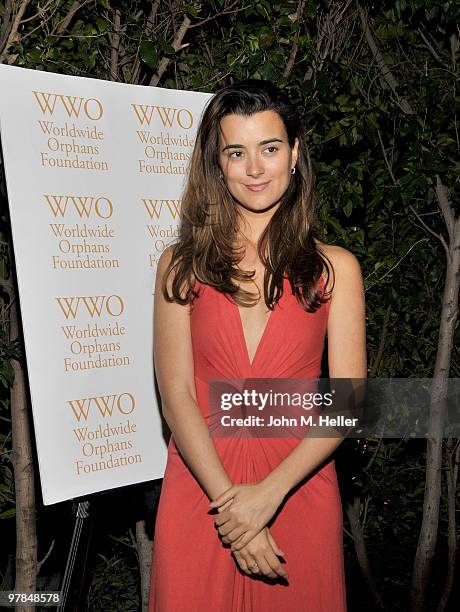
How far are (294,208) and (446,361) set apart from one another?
1452 mm

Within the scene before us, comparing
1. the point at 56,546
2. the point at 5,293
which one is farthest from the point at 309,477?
the point at 56,546

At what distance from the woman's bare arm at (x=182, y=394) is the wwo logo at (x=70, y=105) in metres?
0.54

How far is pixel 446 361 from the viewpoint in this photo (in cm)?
338

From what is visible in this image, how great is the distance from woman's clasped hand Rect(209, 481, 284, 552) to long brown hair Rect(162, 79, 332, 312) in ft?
1.35

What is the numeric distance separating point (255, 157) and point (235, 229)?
19 cm

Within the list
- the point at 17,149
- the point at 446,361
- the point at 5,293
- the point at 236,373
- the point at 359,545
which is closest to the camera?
the point at 236,373

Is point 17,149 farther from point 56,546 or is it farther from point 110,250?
point 56,546

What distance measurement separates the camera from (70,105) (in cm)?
236

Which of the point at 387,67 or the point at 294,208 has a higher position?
the point at 387,67

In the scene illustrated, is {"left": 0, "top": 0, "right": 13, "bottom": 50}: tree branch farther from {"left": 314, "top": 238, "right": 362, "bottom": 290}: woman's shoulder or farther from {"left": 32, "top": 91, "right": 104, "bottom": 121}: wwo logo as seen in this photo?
{"left": 314, "top": 238, "right": 362, "bottom": 290}: woman's shoulder

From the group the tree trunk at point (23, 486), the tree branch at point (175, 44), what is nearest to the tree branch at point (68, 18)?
the tree branch at point (175, 44)

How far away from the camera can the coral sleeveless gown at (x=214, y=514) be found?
203cm

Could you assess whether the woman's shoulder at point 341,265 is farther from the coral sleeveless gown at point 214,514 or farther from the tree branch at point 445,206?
the tree branch at point 445,206

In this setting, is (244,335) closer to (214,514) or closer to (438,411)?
(214,514)
